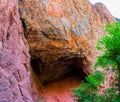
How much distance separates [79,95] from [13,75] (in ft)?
6.44

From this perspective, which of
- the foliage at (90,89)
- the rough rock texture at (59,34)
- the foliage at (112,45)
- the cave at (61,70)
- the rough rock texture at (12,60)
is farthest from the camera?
the cave at (61,70)

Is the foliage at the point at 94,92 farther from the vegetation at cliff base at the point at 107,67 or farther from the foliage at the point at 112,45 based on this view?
the foliage at the point at 112,45

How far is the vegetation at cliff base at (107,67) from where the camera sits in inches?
299

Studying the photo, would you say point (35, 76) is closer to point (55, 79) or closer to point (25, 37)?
point (55, 79)

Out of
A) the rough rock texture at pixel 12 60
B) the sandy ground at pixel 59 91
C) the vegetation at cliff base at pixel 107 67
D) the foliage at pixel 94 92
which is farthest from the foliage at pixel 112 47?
the sandy ground at pixel 59 91

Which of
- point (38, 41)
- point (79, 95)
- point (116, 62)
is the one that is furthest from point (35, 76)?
point (116, 62)

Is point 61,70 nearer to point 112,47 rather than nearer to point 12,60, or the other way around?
point 12,60

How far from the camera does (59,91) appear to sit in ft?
41.2

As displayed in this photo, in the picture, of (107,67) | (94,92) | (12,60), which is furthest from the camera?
(94,92)

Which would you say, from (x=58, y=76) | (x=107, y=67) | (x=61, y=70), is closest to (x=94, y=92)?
(x=107, y=67)

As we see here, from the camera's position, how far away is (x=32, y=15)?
35.1 feet

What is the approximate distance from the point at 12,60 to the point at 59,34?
3.20 metres

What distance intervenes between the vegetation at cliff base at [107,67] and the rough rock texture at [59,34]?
8.64 feet

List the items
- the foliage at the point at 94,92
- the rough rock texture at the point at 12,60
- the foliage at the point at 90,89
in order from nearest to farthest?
the rough rock texture at the point at 12,60 < the foliage at the point at 94,92 < the foliage at the point at 90,89
